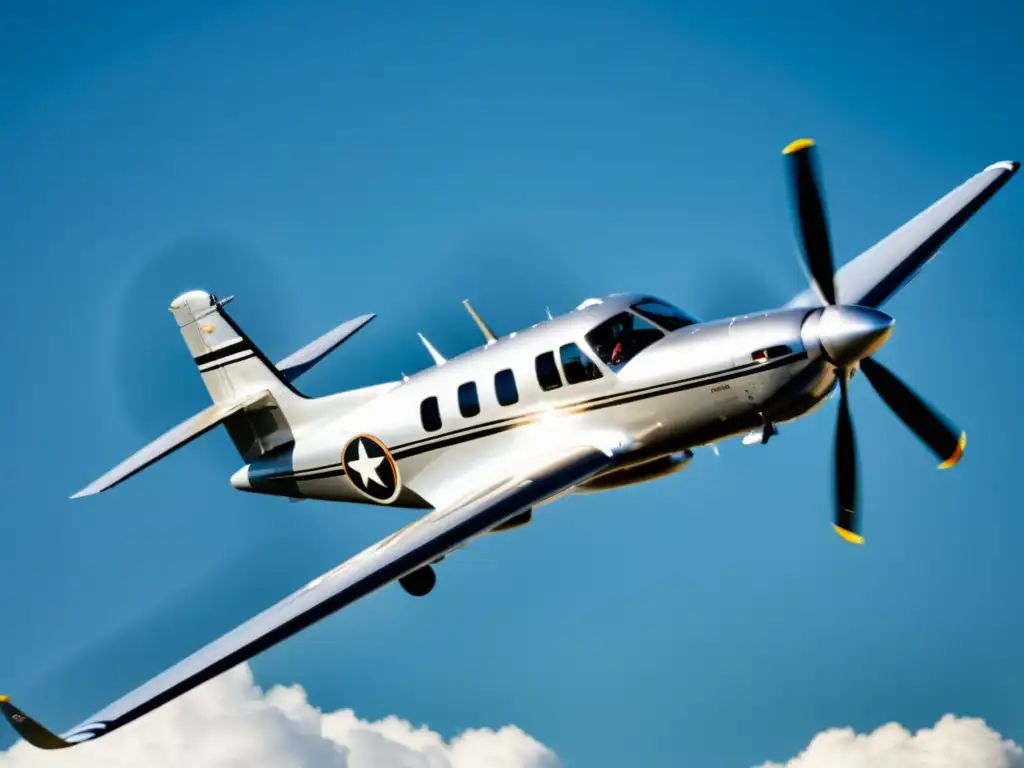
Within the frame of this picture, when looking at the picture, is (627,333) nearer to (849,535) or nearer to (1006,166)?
(849,535)

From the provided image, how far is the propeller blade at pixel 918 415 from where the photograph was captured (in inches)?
1140

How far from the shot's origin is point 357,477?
105 ft

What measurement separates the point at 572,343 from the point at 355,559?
6.45 metres

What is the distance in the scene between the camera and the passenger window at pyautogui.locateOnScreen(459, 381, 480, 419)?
29.5 m

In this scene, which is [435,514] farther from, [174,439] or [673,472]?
[174,439]

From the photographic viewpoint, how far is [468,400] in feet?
97.3

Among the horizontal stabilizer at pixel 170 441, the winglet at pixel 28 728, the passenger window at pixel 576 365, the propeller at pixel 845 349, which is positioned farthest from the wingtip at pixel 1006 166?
the winglet at pixel 28 728

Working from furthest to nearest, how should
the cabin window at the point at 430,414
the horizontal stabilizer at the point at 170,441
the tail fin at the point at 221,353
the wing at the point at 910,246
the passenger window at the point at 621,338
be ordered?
the tail fin at the point at 221,353, the wing at the point at 910,246, the horizontal stabilizer at the point at 170,441, the cabin window at the point at 430,414, the passenger window at the point at 621,338

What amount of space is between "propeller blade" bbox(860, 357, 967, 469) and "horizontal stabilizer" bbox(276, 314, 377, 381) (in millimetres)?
15239

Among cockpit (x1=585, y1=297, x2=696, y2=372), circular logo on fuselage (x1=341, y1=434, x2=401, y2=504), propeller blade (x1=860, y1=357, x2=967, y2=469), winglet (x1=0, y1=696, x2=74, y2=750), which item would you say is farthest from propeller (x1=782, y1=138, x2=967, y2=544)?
winglet (x1=0, y1=696, x2=74, y2=750)

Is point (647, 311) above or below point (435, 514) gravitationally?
above

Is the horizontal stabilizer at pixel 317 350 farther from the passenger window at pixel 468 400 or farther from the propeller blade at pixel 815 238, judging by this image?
the propeller blade at pixel 815 238

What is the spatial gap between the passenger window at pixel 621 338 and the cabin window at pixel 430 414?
422 cm

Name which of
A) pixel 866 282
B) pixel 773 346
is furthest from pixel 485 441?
pixel 866 282
